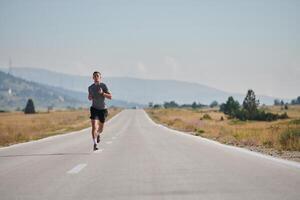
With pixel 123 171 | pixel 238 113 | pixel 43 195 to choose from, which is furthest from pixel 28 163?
pixel 238 113

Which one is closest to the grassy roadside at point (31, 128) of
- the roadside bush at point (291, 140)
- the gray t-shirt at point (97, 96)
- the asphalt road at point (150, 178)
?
the gray t-shirt at point (97, 96)

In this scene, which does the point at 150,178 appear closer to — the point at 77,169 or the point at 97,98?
the point at 77,169

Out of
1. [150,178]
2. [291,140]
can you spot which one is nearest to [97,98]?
[291,140]

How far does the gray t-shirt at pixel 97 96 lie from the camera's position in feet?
58.0

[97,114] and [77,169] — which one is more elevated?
[97,114]

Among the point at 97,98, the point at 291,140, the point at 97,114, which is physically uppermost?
the point at 97,98

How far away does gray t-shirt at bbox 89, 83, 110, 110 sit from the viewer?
17681mm

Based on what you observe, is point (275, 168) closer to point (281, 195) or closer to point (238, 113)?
point (281, 195)

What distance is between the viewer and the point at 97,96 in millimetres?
17812

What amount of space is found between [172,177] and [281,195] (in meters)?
2.74

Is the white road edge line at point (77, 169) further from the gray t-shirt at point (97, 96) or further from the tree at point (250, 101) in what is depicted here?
the tree at point (250, 101)

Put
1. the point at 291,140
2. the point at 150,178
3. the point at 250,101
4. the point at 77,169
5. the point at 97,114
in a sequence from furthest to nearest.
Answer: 1. the point at 250,101
2. the point at 291,140
3. the point at 97,114
4. the point at 77,169
5. the point at 150,178

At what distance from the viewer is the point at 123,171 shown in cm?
1175

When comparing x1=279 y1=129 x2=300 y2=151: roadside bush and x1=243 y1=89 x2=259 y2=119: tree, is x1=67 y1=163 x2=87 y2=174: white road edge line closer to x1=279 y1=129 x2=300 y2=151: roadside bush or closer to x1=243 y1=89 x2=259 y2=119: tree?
x1=279 y1=129 x2=300 y2=151: roadside bush
